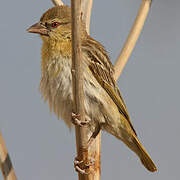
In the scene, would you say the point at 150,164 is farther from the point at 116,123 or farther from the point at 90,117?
the point at 90,117

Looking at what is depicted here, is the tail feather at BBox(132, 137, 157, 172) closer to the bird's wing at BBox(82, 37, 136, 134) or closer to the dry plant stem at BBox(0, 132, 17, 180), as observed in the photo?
the bird's wing at BBox(82, 37, 136, 134)

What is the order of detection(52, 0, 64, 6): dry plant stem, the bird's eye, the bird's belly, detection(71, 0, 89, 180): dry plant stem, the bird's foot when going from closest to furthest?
detection(71, 0, 89, 180): dry plant stem
the bird's foot
the bird's belly
the bird's eye
detection(52, 0, 64, 6): dry plant stem

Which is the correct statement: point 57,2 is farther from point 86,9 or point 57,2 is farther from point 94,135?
point 94,135

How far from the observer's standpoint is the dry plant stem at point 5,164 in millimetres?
2893

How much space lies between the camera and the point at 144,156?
4.12 m

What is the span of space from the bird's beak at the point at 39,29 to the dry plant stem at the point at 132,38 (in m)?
0.74

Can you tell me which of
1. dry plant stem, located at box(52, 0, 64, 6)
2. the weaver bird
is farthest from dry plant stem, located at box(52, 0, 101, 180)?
the weaver bird

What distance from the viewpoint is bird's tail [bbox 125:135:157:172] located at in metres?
4.04

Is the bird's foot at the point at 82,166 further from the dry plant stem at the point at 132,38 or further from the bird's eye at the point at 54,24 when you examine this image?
the bird's eye at the point at 54,24

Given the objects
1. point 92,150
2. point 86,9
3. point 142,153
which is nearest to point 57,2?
point 86,9

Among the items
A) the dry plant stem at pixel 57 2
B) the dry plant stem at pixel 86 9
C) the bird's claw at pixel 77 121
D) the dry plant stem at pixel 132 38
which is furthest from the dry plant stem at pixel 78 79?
the dry plant stem at pixel 57 2

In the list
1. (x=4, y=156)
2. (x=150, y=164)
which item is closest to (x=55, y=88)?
(x=4, y=156)

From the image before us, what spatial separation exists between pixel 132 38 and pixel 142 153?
1153 millimetres

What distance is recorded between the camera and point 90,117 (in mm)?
3723
